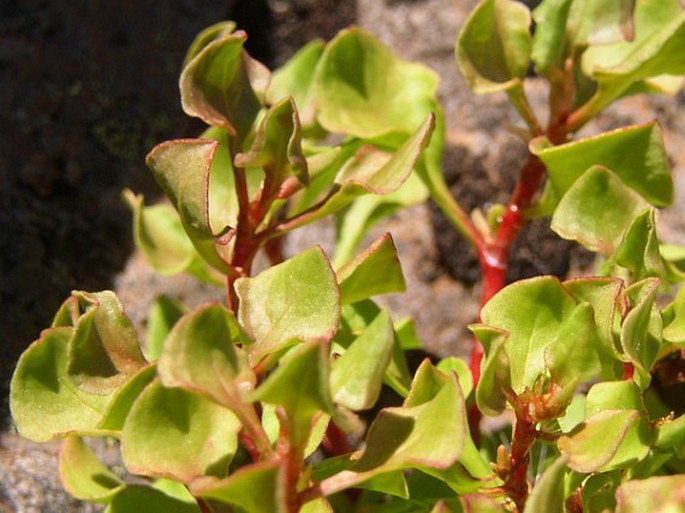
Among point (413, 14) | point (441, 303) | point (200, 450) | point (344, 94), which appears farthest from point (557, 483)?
point (413, 14)

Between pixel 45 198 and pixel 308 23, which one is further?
pixel 308 23

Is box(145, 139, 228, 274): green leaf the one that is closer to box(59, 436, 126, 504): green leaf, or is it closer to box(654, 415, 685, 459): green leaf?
box(59, 436, 126, 504): green leaf

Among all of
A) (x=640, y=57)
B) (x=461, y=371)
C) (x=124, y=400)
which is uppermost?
(x=640, y=57)

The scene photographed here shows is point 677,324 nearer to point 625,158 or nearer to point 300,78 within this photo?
point 625,158

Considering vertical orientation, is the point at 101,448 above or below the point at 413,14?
below

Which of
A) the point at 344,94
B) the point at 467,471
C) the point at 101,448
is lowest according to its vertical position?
the point at 101,448

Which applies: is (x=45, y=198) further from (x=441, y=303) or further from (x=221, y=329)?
(x=221, y=329)

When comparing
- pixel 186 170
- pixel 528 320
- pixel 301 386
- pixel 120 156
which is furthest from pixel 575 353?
pixel 120 156

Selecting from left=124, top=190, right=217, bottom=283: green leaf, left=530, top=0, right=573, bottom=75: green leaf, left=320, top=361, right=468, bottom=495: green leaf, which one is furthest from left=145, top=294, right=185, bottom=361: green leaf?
left=530, top=0, right=573, bottom=75: green leaf
